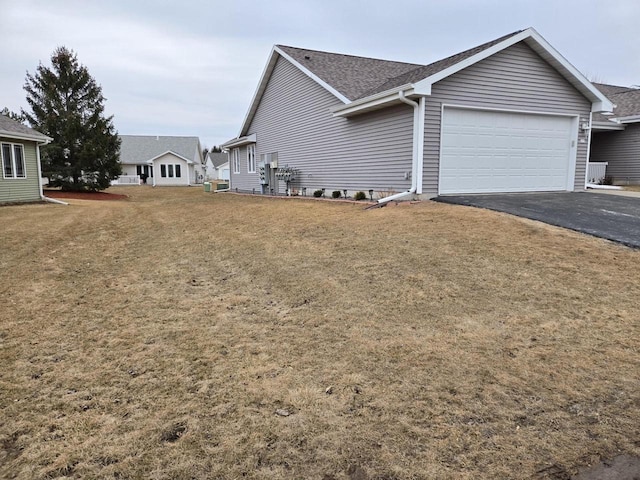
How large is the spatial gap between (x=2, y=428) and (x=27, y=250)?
6.08 meters

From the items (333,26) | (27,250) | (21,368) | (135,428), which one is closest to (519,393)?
(135,428)

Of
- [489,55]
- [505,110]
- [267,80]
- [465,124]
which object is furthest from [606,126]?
[267,80]

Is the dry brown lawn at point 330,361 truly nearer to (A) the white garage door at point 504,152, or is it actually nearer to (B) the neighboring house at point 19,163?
(A) the white garage door at point 504,152

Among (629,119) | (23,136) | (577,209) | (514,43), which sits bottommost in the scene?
(577,209)

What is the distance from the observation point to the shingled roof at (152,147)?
44.3 meters

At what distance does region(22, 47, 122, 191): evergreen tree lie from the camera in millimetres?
22906

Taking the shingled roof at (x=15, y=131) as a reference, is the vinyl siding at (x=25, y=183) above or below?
below

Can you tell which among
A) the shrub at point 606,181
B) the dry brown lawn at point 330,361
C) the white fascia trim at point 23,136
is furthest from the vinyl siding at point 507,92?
the white fascia trim at point 23,136

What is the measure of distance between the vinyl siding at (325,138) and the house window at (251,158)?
48 cm

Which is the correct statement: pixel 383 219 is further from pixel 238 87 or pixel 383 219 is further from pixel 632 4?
pixel 238 87

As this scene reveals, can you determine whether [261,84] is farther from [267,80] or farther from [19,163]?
[19,163]

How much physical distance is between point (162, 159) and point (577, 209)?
39.0 meters

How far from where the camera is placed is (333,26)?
66.5ft

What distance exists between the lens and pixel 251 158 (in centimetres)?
2306
